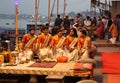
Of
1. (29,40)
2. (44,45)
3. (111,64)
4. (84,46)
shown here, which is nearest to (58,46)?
(44,45)

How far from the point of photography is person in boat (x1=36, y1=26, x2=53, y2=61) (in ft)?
36.9

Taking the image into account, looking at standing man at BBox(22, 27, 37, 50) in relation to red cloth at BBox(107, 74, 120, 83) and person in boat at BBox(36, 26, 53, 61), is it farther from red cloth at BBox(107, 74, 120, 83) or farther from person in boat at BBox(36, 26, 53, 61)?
red cloth at BBox(107, 74, 120, 83)

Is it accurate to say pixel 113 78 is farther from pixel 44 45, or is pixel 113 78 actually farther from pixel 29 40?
pixel 29 40

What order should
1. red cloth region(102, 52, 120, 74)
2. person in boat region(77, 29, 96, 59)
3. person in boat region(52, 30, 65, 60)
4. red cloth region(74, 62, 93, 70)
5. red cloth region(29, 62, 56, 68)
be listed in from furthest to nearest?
person in boat region(77, 29, 96, 59) → person in boat region(52, 30, 65, 60) → red cloth region(102, 52, 120, 74) → red cloth region(29, 62, 56, 68) → red cloth region(74, 62, 93, 70)

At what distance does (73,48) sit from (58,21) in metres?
9.45

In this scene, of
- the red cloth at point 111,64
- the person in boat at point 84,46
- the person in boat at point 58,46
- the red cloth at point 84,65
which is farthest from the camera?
the person in boat at point 84,46

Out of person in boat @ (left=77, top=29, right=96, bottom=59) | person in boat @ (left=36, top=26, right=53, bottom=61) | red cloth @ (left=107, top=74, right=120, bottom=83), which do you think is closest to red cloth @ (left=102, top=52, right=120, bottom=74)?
red cloth @ (left=107, top=74, right=120, bottom=83)

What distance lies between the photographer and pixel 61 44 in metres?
11.8

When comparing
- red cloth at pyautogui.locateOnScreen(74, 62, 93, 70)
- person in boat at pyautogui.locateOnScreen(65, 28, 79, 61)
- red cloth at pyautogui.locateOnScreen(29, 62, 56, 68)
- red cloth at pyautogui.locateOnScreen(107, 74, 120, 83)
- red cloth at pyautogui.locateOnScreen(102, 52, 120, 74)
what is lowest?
red cloth at pyautogui.locateOnScreen(107, 74, 120, 83)

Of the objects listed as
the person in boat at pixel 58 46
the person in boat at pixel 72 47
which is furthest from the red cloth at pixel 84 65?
the person in boat at pixel 58 46

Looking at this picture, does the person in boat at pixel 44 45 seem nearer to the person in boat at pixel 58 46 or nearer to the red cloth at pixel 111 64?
the person in boat at pixel 58 46

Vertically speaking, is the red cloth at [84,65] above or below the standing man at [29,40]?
below

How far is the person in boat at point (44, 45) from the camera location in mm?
11242

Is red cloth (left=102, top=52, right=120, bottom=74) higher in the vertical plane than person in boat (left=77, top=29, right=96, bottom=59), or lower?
lower
